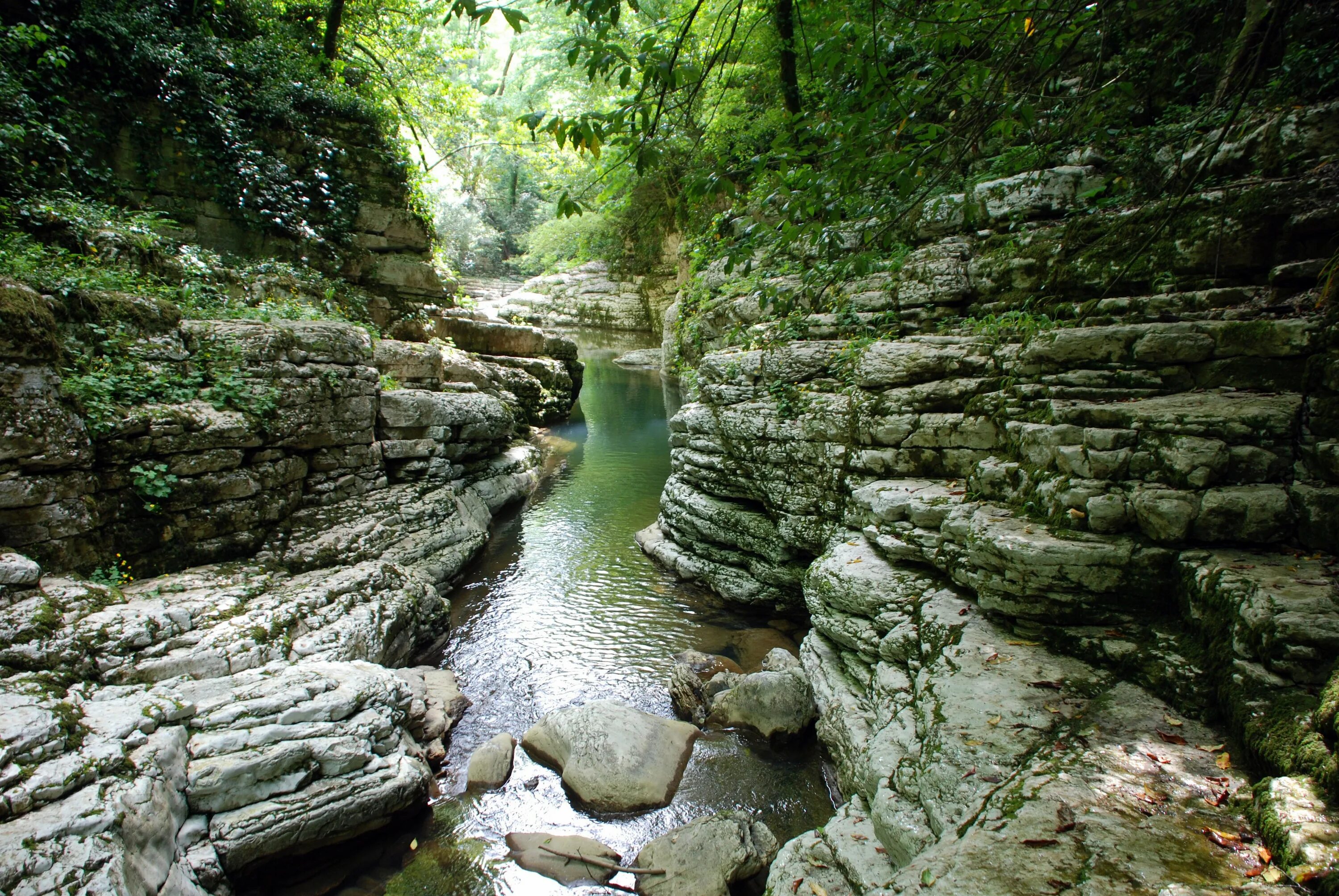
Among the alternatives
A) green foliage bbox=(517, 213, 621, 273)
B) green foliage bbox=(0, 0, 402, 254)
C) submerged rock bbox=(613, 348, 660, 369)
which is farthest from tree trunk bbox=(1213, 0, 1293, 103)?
submerged rock bbox=(613, 348, 660, 369)

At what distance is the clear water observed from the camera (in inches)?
175

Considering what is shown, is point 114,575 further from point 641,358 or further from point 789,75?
point 641,358

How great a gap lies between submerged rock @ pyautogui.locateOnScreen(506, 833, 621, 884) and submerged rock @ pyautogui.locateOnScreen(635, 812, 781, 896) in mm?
299

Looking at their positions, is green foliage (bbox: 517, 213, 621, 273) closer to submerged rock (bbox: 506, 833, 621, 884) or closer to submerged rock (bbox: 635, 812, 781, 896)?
submerged rock (bbox: 506, 833, 621, 884)

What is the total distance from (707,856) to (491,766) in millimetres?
2190

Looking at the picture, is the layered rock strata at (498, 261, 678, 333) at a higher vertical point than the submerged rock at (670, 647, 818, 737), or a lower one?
higher

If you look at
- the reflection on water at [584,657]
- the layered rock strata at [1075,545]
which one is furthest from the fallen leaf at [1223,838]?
the reflection on water at [584,657]

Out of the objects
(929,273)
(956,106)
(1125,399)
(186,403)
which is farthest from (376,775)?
(956,106)

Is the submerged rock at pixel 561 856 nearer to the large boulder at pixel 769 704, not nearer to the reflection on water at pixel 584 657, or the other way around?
the reflection on water at pixel 584 657

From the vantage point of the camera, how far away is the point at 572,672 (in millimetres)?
6598

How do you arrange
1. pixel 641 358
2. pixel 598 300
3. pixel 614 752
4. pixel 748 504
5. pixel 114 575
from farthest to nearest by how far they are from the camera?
pixel 641 358 → pixel 598 300 → pixel 748 504 → pixel 114 575 → pixel 614 752

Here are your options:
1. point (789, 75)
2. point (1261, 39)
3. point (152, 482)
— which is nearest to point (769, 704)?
point (1261, 39)

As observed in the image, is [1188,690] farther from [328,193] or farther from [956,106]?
[328,193]

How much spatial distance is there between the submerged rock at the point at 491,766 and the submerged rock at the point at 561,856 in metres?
0.65
